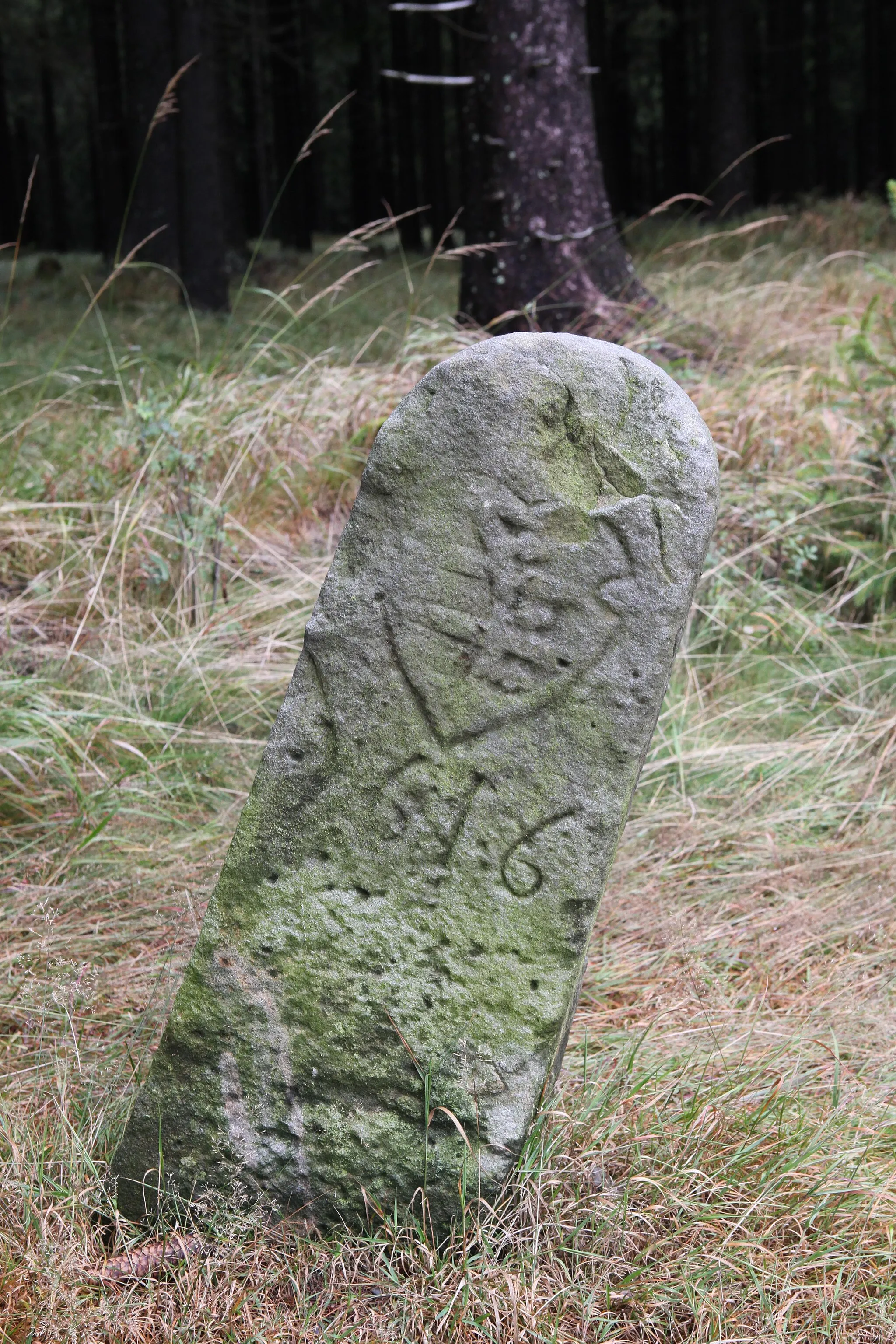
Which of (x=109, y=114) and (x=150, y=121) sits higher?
(x=109, y=114)

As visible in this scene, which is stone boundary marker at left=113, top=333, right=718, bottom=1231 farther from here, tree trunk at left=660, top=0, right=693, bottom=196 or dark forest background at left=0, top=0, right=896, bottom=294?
tree trunk at left=660, top=0, right=693, bottom=196

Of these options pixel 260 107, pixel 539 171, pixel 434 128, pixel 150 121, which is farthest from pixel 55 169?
pixel 539 171

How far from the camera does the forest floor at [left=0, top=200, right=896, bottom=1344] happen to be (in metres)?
1.51

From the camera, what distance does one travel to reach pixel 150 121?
942 centimetres

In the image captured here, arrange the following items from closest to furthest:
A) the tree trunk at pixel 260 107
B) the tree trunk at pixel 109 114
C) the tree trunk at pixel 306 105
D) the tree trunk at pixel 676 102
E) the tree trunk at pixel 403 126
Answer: the tree trunk at pixel 109 114 < the tree trunk at pixel 260 107 < the tree trunk at pixel 306 105 < the tree trunk at pixel 403 126 < the tree trunk at pixel 676 102

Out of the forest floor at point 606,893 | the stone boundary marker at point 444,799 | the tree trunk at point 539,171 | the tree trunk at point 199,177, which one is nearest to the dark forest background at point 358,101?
the tree trunk at point 199,177

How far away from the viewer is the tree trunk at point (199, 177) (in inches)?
340

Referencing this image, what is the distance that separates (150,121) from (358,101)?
10860mm

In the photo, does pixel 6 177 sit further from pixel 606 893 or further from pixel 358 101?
pixel 606 893

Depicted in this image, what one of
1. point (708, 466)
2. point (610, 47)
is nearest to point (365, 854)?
point (708, 466)

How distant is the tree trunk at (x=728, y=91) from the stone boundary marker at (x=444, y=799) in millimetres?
11908

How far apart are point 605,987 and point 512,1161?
2.36 ft

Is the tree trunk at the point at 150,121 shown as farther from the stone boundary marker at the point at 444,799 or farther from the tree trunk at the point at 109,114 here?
the stone boundary marker at the point at 444,799

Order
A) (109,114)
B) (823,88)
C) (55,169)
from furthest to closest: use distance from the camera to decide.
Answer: (55,169) → (823,88) → (109,114)
